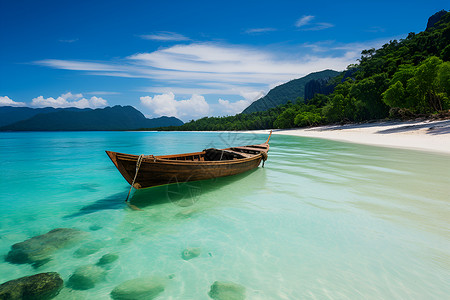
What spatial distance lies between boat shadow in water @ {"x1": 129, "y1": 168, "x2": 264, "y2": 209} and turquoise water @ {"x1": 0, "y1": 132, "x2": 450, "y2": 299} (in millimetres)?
78

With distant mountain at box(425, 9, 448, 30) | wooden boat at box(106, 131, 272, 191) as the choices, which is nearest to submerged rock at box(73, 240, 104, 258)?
wooden boat at box(106, 131, 272, 191)

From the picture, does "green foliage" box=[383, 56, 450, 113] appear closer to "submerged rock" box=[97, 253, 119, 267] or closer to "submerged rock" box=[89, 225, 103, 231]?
"submerged rock" box=[97, 253, 119, 267]

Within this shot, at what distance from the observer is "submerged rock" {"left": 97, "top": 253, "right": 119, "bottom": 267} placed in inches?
186

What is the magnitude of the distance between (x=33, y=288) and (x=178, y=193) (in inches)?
227

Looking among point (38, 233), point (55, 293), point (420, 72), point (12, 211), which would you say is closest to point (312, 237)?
point (55, 293)

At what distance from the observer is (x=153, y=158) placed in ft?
25.1

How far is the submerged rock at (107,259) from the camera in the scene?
471 cm

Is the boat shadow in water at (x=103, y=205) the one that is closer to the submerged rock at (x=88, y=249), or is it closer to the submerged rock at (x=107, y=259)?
the submerged rock at (x=88, y=249)

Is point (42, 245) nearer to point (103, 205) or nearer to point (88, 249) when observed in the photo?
point (88, 249)

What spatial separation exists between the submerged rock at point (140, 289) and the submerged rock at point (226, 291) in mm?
978

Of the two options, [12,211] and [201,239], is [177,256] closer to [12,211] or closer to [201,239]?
[201,239]

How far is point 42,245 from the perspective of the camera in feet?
17.6

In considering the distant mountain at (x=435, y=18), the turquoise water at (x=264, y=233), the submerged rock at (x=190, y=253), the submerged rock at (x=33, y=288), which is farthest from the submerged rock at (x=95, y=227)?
the distant mountain at (x=435, y=18)

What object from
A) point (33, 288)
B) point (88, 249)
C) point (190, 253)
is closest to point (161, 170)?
A: point (88, 249)
